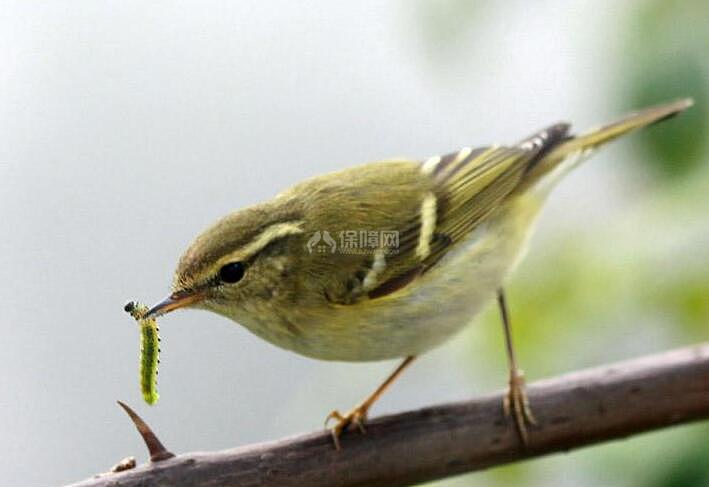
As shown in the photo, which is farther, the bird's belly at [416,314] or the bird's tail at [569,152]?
the bird's tail at [569,152]

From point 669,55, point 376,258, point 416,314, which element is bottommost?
point 416,314

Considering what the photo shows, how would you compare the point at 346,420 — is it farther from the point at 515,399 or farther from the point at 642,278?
the point at 642,278

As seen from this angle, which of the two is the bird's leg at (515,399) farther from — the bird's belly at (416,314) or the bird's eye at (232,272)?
the bird's eye at (232,272)

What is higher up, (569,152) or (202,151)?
(202,151)

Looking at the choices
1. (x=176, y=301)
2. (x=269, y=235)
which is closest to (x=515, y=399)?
(x=269, y=235)

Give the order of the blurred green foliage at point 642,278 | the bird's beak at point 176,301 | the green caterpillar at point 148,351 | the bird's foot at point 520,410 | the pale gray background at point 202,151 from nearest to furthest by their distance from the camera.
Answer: the green caterpillar at point 148,351 < the bird's beak at point 176,301 < the blurred green foliage at point 642,278 < the bird's foot at point 520,410 < the pale gray background at point 202,151

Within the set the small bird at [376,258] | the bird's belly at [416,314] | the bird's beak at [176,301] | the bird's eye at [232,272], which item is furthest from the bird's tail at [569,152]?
the bird's beak at [176,301]

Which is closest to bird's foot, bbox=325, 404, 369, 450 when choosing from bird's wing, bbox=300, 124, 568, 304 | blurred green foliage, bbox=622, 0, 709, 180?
bird's wing, bbox=300, 124, 568, 304
